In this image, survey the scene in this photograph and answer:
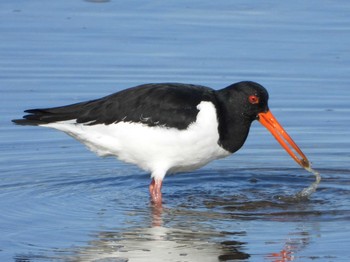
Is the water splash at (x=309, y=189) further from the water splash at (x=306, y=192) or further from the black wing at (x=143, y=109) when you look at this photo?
the black wing at (x=143, y=109)

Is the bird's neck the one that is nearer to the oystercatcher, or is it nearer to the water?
the oystercatcher

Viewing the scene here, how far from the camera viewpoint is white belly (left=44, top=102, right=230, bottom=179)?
9.14 metres

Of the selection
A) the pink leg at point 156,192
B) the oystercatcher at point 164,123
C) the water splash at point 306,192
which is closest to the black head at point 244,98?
the oystercatcher at point 164,123

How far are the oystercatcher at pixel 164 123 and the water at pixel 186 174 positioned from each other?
40 cm

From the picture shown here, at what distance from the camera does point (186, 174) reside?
1045 cm

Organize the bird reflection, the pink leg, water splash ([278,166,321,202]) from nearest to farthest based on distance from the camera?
the bird reflection → the pink leg → water splash ([278,166,321,202])

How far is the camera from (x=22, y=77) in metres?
12.9

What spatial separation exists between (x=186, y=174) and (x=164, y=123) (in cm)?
134

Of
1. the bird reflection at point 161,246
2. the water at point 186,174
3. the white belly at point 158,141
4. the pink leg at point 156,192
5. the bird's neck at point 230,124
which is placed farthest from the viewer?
the pink leg at point 156,192

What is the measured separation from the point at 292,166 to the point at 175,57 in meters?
3.32

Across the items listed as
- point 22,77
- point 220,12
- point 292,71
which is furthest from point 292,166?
point 220,12

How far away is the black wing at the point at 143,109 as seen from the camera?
920cm

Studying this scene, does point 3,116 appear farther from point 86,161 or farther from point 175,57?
point 175,57

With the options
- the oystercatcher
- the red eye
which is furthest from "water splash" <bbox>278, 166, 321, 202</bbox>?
the red eye
